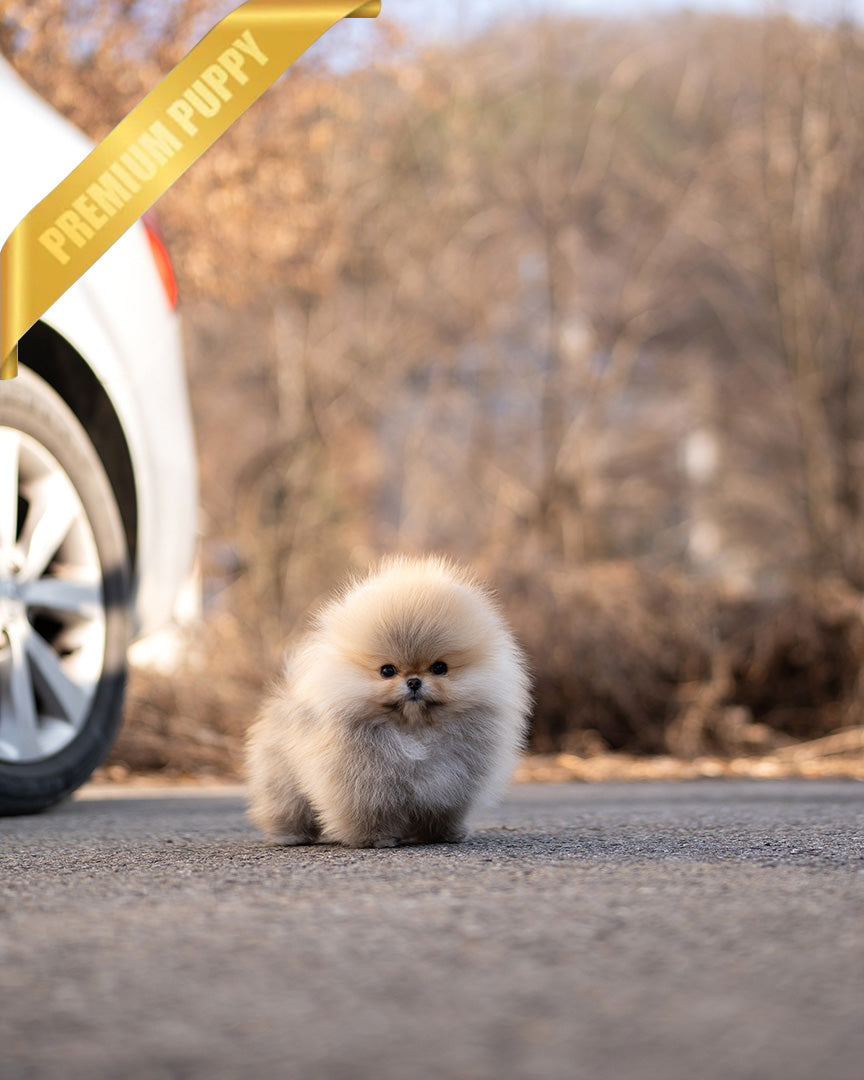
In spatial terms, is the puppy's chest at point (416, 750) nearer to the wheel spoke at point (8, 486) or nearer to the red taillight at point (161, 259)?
the wheel spoke at point (8, 486)

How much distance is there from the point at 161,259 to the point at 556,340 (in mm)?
8155

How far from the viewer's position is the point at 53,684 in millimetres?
3910

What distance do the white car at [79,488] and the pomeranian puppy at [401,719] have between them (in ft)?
3.52

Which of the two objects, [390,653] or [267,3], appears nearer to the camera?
[390,653]

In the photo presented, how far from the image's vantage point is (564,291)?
40.7 ft

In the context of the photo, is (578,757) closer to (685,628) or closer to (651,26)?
(685,628)

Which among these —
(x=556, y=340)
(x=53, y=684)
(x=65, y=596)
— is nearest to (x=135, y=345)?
(x=65, y=596)

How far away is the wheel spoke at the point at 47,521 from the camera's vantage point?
12.9 feet

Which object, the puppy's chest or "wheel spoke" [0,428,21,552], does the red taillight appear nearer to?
"wheel spoke" [0,428,21,552]

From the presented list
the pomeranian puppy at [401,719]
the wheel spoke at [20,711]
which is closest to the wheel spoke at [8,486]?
the wheel spoke at [20,711]

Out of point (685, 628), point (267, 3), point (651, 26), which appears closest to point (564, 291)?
point (651, 26)

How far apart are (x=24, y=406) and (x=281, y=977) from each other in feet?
8.68

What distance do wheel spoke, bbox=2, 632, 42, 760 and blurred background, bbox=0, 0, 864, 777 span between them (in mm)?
2756

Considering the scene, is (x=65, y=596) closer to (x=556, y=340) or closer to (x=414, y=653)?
(x=414, y=653)
